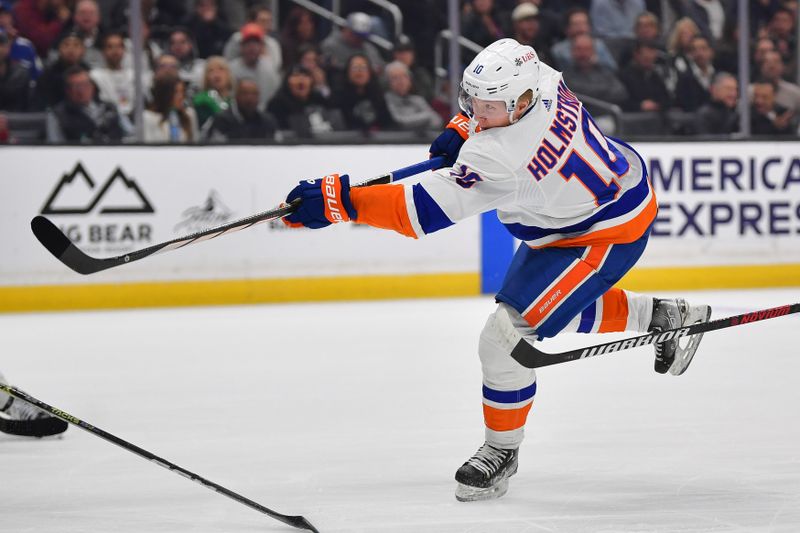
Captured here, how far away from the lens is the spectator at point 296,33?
6699 mm

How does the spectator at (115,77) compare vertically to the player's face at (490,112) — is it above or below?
below

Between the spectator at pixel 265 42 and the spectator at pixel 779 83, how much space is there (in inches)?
116

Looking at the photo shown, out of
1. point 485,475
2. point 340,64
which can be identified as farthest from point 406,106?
point 485,475

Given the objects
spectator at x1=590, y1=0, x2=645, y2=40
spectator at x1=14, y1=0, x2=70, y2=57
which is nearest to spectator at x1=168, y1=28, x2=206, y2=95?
spectator at x1=14, y1=0, x2=70, y2=57

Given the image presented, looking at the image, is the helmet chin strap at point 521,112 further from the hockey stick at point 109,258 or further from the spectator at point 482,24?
the spectator at point 482,24

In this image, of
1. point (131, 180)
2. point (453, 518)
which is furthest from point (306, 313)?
point (453, 518)

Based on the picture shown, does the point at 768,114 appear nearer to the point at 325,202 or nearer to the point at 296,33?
the point at 296,33

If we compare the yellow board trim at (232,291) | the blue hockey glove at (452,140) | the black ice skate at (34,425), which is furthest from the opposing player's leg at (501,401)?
the yellow board trim at (232,291)

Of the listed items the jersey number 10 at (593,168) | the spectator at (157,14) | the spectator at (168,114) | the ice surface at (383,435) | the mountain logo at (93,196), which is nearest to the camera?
the ice surface at (383,435)

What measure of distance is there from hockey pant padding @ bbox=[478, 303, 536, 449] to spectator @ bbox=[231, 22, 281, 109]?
421cm

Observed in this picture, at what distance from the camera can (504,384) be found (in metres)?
2.58

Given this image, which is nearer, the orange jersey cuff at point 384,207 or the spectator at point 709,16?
the orange jersey cuff at point 384,207

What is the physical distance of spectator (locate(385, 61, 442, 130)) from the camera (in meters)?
6.69

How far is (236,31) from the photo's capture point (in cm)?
668
